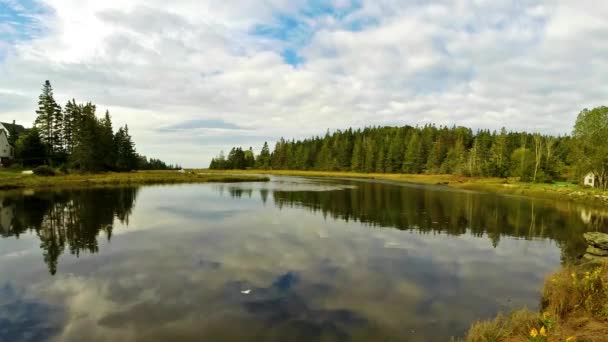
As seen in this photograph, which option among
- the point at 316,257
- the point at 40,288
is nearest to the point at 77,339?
Answer: the point at 40,288

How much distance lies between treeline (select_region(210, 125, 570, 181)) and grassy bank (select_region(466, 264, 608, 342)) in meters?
82.5

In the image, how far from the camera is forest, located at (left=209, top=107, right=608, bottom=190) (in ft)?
219

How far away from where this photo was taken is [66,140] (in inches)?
3179

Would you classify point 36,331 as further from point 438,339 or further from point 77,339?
point 438,339

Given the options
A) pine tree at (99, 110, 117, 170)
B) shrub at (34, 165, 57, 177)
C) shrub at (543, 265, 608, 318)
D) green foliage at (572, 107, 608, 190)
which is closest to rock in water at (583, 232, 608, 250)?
shrub at (543, 265, 608, 318)

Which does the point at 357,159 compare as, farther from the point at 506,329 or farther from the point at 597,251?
the point at 506,329

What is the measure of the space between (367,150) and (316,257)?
5520 inches

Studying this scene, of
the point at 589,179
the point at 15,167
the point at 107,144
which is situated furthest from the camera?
the point at 107,144

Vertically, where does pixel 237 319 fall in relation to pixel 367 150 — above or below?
below

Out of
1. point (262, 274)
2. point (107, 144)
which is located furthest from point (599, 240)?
point (107, 144)

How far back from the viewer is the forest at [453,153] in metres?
66.8

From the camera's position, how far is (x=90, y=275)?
1459 cm

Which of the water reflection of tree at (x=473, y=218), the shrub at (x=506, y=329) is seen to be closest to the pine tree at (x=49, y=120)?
the water reflection of tree at (x=473, y=218)

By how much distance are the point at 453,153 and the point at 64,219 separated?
122452mm
